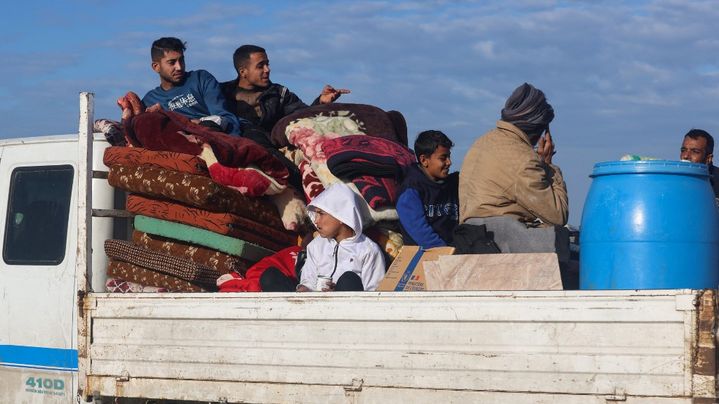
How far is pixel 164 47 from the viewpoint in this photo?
24.0 ft

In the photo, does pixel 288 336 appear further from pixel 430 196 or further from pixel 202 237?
pixel 430 196

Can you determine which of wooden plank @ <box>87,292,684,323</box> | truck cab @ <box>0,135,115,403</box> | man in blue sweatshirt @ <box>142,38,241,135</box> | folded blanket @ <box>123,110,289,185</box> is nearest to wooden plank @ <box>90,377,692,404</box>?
wooden plank @ <box>87,292,684,323</box>

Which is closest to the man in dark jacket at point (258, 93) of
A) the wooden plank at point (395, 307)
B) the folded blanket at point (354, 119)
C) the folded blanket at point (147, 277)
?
the folded blanket at point (354, 119)

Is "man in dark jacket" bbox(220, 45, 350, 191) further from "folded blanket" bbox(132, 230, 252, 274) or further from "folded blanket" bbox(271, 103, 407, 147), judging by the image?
"folded blanket" bbox(132, 230, 252, 274)

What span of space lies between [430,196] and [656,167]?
65.0 inches

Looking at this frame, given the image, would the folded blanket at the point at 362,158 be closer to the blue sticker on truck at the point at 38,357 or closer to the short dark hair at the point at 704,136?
the blue sticker on truck at the point at 38,357

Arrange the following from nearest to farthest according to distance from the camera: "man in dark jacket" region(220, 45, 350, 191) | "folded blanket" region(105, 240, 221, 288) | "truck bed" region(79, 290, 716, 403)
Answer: "truck bed" region(79, 290, 716, 403) < "folded blanket" region(105, 240, 221, 288) < "man in dark jacket" region(220, 45, 350, 191)

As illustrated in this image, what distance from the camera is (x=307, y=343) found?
471cm

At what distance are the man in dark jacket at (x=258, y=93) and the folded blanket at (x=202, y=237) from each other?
129 cm

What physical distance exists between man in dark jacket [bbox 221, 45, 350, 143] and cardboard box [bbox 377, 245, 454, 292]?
2079 millimetres

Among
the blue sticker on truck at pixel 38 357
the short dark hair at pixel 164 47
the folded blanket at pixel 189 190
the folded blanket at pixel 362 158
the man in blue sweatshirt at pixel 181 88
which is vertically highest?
the short dark hair at pixel 164 47

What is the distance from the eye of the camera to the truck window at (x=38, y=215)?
6.22 metres

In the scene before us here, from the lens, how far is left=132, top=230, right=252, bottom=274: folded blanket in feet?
19.4

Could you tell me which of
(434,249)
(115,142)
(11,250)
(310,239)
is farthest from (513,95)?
(11,250)
